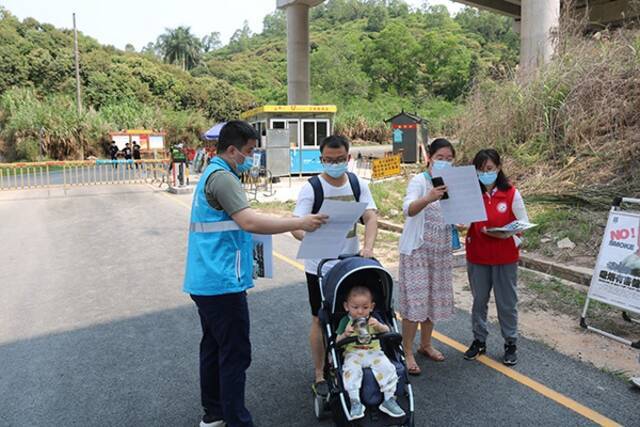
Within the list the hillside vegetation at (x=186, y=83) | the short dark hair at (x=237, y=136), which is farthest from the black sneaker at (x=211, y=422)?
the hillside vegetation at (x=186, y=83)

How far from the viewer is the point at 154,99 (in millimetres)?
56719

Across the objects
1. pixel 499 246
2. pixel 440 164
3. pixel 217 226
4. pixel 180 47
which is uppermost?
pixel 180 47

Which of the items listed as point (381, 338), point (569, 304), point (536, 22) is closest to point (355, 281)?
point (381, 338)

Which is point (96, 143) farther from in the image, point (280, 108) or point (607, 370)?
point (607, 370)

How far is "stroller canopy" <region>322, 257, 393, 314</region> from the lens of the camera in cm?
318

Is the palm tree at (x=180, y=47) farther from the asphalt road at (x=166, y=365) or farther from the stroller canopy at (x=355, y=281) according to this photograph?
the stroller canopy at (x=355, y=281)

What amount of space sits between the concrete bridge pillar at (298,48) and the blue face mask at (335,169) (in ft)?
83.2

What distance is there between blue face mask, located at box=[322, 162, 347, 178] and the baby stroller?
617 millimetres

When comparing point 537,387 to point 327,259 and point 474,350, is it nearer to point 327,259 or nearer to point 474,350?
point 474,350

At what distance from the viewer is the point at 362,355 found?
3.04 metres

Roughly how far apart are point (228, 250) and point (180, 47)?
102379mm

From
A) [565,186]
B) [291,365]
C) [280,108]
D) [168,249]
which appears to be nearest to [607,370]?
[291,365]

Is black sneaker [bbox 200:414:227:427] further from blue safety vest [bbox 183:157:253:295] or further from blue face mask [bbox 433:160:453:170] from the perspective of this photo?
blue face mask [bbox 433:160:453:170]

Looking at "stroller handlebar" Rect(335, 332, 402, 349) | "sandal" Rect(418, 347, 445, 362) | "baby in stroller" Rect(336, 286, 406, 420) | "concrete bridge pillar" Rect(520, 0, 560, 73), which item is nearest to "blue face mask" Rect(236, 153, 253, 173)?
"baby in stroller" Rect(336, 286, 406, 420)
